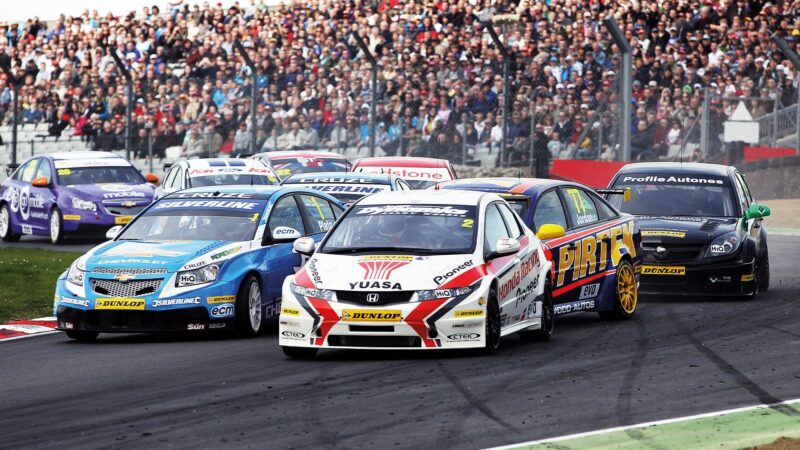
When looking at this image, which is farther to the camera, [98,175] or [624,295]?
[98,175]

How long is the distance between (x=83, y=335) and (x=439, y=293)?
3.69m

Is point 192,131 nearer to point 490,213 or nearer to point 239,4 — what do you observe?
point 239,4

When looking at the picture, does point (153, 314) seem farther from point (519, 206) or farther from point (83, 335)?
point (519, 206)

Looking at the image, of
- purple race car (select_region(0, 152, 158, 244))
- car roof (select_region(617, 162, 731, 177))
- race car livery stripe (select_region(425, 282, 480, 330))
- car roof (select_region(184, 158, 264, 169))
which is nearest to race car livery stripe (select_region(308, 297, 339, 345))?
race car livery stripe (select_region(425, 282, 480, 330))

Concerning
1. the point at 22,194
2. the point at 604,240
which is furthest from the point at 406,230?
the point at 22,194

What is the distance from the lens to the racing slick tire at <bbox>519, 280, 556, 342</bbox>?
38.8ft

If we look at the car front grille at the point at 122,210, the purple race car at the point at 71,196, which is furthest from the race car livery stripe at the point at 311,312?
the car front grille at the point at 122,210

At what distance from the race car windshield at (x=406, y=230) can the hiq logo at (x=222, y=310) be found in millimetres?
1358

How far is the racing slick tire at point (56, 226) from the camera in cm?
2388

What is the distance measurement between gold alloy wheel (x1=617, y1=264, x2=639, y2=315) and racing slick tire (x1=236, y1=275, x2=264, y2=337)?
129 inches

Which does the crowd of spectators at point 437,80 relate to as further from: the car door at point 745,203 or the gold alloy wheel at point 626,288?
the gold alloy wheel at point 626,288

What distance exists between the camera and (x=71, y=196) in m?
23.8

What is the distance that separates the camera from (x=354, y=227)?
38.2 ft

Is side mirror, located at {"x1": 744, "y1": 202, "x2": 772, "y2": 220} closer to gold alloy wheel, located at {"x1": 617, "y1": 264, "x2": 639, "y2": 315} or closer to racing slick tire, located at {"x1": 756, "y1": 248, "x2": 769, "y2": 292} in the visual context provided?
racing slick tire, located at {"x1": 756, "y1": 248, "x2": 769, "y2": 292}
